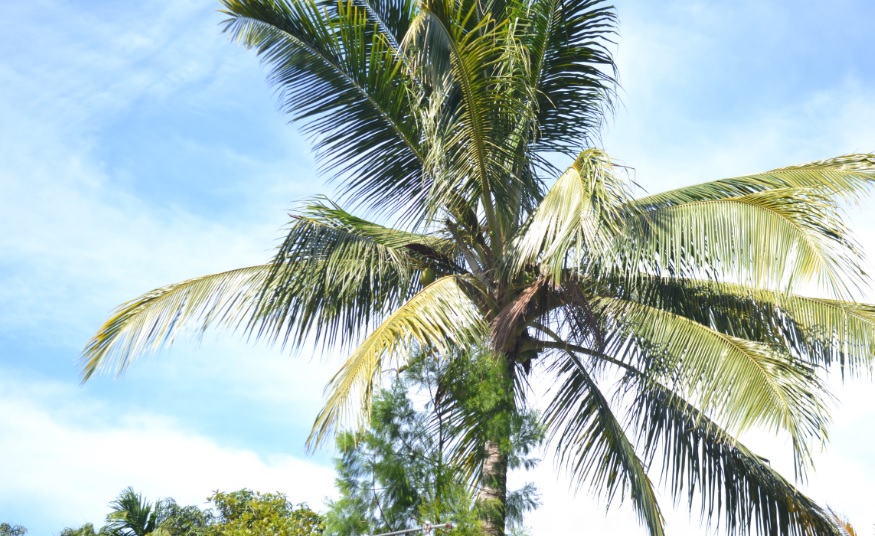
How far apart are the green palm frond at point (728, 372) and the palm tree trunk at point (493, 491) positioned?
1.90m

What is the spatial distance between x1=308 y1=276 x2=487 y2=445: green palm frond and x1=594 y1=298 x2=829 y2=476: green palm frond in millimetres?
1714

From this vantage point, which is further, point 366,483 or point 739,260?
point 366,483

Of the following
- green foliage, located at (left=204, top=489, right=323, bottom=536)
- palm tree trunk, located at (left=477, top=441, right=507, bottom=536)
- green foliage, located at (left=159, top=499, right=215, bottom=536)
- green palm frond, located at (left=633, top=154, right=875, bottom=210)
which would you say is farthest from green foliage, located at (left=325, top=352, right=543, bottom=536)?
green foliage, located at (left=159, top=499, right=215, bottom=536)

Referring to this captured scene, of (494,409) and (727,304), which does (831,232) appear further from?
(494,409)

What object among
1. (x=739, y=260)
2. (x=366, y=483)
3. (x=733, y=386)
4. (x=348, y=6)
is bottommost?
(x=366, y=483)

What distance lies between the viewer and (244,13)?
10.6 m

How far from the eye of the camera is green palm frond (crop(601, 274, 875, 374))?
411 inches

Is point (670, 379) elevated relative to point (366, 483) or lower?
elevated

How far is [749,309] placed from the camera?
36.3 ft

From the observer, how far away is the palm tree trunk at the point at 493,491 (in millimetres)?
10094

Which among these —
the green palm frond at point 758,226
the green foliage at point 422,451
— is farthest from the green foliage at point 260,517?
the green palm frond at point 758,226

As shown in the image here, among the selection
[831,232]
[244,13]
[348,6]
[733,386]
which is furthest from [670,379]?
[244,13]

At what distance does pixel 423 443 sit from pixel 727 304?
3.82 meters

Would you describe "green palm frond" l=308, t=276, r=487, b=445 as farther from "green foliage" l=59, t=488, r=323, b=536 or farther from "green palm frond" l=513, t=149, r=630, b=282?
"green foliage" l=59, t=488, r=323, b=536
